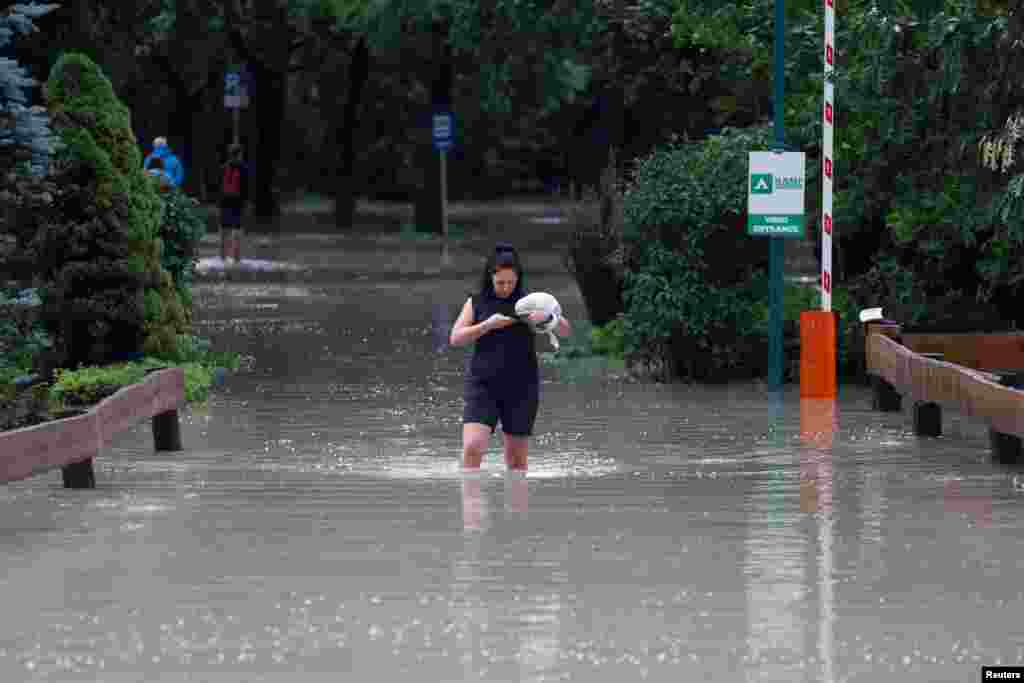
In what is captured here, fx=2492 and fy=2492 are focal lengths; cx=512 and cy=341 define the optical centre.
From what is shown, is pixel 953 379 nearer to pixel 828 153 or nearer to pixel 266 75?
pixel 828 153

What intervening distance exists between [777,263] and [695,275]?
1380mm

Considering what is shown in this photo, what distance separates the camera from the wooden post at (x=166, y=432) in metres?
16.7

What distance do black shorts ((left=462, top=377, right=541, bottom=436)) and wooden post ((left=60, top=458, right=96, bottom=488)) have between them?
2195 mm

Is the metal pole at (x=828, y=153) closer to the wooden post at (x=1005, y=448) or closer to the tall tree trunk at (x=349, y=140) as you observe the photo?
the wooden post at (x=1005, y=448)

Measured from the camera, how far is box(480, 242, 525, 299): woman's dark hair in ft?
47.0

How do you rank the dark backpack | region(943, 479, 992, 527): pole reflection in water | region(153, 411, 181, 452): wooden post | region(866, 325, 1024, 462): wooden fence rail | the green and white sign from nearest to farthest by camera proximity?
region(943, 479, 992, 527): pole reflection in water < region(866, 325, 1024, 462): wooden fence rail < region(153, 411, 181, 452): wooden post < the green and white sign < the dark backpack

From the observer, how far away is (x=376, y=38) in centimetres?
5531

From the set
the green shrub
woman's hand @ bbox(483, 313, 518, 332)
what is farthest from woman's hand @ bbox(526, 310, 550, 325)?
the green shrub

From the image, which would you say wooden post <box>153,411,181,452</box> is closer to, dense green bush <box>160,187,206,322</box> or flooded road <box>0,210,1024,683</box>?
flooded road <box>0,210,1024,683</box>

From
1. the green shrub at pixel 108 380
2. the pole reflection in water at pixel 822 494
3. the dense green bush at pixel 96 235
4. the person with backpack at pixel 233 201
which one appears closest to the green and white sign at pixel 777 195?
the pole reflection in water at pixel 822 494

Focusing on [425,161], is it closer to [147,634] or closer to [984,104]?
[984,104]

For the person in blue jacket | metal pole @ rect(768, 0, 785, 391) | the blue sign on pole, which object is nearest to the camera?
metal pole @ rect(768, 0, 785, 391)

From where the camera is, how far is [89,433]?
13.9m

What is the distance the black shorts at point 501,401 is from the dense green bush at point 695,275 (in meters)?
7.93
